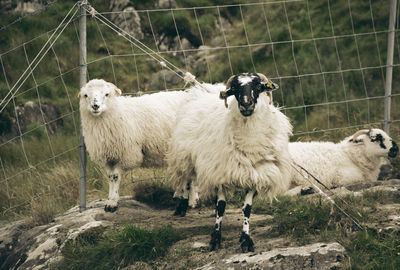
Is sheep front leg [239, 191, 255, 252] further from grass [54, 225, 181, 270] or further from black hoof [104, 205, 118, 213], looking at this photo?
black hoof [104, 205, 118, 213]

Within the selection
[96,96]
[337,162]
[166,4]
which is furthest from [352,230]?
[166,4]

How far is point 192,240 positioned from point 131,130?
1.92 meters

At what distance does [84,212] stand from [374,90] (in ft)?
22.3

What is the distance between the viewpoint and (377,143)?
7.27 meters

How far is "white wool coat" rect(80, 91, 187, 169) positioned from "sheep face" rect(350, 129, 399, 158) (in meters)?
2.83

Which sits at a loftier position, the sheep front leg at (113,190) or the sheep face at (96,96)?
the sheep face at (96,96)

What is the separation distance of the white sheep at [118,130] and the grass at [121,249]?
39.2 inches

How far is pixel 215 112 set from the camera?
520 cm

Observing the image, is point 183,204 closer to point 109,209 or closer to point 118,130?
point 109,209

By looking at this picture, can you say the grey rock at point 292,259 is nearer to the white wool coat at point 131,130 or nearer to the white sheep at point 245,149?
the white sheep at point 245,149

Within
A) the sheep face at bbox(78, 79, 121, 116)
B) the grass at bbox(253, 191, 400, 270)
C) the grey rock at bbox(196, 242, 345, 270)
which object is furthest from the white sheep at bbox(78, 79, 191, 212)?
the grey rock at bbox(196, 242, 345, 270)

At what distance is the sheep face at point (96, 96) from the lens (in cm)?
582

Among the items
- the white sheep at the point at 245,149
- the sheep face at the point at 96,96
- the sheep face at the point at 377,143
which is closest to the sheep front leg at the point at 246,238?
the white sheep at the point at 245,149

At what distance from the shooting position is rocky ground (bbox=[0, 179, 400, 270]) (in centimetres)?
412
